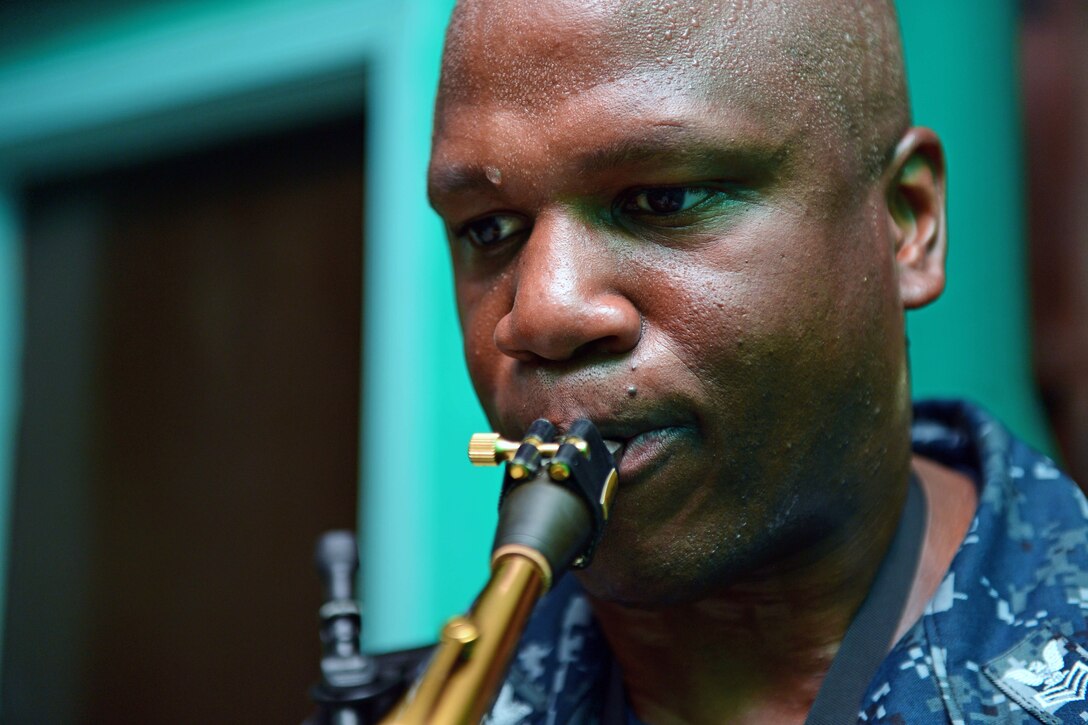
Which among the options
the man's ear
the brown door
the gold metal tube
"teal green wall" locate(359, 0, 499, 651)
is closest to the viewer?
the gold metal tube

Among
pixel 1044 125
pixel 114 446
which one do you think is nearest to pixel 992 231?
pixel 1044 125

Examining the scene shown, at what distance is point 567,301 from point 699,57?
1.00 feet

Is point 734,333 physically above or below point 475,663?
above

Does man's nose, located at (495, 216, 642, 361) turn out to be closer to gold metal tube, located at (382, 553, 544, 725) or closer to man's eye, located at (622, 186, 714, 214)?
man's eye, located at (622, 186, 714, 214)

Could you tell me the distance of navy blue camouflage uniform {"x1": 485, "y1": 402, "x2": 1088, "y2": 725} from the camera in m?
1.21

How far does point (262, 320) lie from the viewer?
3.04 m

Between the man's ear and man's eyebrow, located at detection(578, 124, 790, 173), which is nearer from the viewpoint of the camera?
man's eyebrow, located at detection(578, 124, 790, 173)

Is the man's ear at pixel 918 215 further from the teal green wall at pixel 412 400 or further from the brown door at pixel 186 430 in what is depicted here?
the brown door at pixel 186 430

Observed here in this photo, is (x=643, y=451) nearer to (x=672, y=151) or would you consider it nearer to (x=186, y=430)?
(x=672, y=151)

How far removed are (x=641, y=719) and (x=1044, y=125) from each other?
1550 millimetres

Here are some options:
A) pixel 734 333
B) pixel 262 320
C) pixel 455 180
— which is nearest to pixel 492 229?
pixel 455 180

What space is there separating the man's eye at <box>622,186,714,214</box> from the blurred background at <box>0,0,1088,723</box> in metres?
1.21

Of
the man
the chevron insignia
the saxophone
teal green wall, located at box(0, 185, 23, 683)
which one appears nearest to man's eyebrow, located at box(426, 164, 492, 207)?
the man

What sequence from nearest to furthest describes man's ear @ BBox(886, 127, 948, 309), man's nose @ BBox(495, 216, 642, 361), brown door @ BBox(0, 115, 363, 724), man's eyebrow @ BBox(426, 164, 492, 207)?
man's nose @ BBox(495, 216, 642, 361) → man's eyebrow @ BBox(426, 164, 492, 207) → man's ear @ BBox(886, 127, 948, 309) → brown door @ BBox(0, 115, 363, 724)
